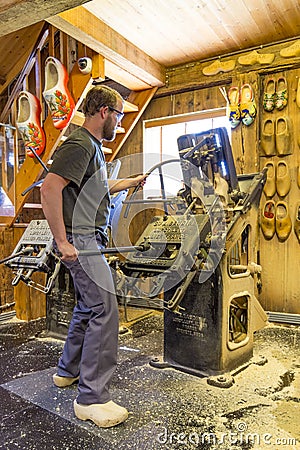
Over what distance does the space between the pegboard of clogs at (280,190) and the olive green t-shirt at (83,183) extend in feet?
6.58

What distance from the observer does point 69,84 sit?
129 inches

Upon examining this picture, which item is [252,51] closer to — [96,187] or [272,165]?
[272,165]

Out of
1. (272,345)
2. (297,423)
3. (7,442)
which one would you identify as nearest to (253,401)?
(297,423)

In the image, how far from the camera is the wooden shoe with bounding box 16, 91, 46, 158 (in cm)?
332

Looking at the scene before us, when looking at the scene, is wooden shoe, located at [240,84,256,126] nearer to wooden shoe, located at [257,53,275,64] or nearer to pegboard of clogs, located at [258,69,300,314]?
pegboard of clogs, located at [258,69,300,314]

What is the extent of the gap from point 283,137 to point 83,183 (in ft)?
7.21

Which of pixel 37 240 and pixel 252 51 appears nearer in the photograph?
pixel 37 240

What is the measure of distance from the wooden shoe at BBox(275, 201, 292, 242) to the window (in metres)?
0.97

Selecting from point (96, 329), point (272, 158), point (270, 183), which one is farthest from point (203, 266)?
point (272, 158)

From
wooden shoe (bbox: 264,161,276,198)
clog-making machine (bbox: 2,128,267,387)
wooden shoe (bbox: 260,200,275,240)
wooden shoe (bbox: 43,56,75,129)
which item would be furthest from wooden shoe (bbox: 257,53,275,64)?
wooden shoe (bbox: 43,56,75,129)

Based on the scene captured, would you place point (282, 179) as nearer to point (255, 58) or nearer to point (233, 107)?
point (233, 107)

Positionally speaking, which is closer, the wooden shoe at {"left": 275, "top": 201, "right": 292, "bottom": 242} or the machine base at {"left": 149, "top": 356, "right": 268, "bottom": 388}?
the machine base at {"left": 149, "top": 356, "right": 268, "bottom": 388}

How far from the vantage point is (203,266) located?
229 centimetres

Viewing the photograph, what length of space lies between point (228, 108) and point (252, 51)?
54 cm
